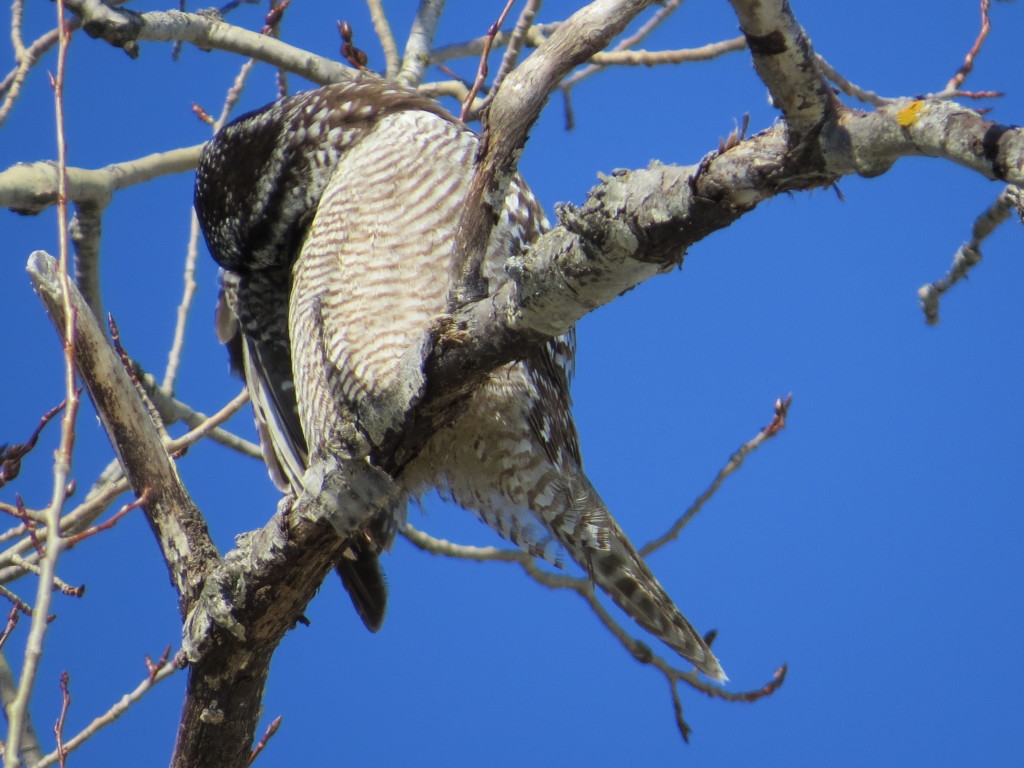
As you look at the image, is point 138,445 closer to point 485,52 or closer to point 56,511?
point 56,511

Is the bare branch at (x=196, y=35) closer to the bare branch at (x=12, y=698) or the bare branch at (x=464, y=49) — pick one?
the bare branch at (x=464, y=49)

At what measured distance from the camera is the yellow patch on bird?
138cm

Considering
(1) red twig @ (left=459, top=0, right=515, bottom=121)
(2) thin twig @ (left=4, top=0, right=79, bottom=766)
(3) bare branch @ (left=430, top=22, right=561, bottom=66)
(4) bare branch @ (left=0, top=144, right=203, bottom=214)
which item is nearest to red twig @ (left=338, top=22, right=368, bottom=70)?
(3) bare branch @ (left=430, top=22, right=561, bottom=66)

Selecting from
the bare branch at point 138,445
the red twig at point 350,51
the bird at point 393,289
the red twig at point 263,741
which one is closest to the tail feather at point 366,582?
the bird at point 393,289

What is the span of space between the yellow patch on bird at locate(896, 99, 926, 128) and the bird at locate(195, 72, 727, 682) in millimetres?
1743

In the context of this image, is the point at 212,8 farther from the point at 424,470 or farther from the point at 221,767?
the point at 221,767

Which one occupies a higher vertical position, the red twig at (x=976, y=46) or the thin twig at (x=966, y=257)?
the red twig at (x=976, y=46)

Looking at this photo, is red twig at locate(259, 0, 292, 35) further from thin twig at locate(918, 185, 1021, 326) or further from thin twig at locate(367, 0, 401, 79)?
thin twig at locate(918, 185, 1021, 326)

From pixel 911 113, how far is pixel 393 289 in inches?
77.5

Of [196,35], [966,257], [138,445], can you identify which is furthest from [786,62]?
[196,35]

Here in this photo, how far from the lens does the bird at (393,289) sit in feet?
10.4

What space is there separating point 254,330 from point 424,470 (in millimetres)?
942

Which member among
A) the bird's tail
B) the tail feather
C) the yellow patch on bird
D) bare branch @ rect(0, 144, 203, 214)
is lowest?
the yellow patch on bird

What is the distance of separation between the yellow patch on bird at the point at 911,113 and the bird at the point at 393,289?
5.72 feet
